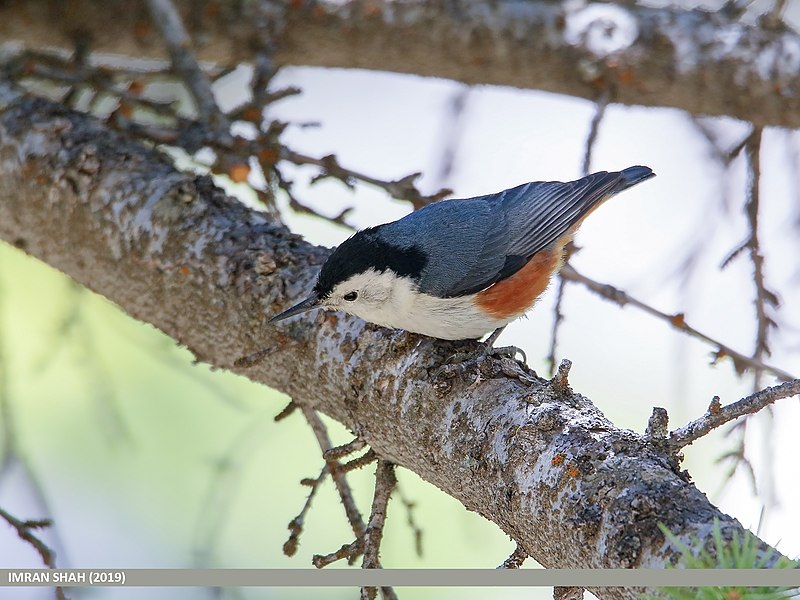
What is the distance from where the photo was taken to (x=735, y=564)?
2.94ft

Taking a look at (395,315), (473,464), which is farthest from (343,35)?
(473,464)

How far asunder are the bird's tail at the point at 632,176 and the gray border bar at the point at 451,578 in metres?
1.23

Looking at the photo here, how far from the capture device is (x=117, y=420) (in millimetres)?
2365

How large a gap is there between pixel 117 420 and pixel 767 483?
169cm

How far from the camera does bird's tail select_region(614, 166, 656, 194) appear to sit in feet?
7.07

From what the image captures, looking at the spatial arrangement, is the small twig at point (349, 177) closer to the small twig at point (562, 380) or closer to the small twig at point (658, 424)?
the small twig at point (562, 380)

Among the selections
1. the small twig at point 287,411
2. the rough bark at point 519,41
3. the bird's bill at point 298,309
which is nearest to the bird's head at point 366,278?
the bird's bill at point 298,309

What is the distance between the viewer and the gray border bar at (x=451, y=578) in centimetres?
88

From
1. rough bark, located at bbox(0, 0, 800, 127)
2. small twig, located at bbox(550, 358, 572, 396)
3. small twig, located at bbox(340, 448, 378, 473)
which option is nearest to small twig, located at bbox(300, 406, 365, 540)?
small twig, located at bbox(340, 448, 378, 473)

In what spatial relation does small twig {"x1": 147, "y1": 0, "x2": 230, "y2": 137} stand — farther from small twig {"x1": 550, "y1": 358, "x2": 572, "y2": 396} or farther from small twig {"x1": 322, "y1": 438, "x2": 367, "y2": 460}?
small twig {"x1": 550, "y1": 358, "x2": 572, "y2": 396}

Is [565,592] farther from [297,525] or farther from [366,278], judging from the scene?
[366,278]

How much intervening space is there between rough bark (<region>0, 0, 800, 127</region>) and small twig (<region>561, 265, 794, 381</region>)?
772mm

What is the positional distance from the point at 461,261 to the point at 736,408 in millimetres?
872

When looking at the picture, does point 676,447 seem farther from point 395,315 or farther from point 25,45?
point 25,45
